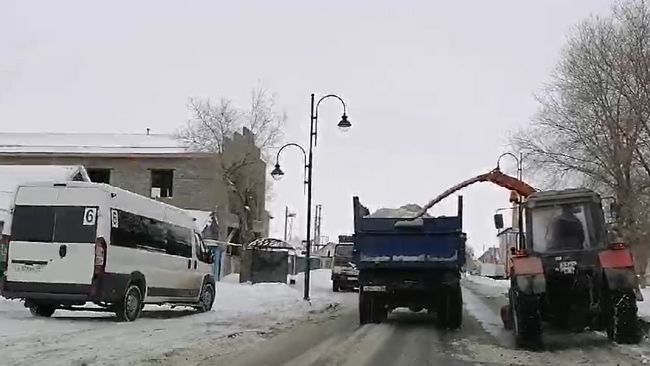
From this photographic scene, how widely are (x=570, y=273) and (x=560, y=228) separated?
1116 mm

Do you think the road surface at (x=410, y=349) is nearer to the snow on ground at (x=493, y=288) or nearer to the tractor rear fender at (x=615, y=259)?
the tractor rear fender at (x=615, y=259)

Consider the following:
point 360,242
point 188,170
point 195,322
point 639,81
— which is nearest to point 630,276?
point 360,242

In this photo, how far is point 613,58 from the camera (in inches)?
1318

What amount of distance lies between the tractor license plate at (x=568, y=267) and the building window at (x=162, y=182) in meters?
44.1

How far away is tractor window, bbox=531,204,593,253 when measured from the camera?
47.7ft

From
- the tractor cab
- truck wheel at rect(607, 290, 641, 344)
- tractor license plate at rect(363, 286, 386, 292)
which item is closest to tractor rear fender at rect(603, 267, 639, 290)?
truck wheel at rect(607, 290, 641, 344)

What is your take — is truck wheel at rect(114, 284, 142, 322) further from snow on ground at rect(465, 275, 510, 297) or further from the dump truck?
snow on ground at rect(465, 275, 510, 297)

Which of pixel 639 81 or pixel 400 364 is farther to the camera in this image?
pixel 639 81

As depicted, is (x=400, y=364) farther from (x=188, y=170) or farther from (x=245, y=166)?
(x=188, y=170)

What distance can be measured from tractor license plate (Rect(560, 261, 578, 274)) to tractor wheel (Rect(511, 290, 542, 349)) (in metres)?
0.89

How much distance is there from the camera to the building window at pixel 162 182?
5569 centimetres

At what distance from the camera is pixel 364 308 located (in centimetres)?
1873

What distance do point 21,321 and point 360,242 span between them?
23.9 feet

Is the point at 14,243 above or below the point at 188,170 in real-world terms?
below
